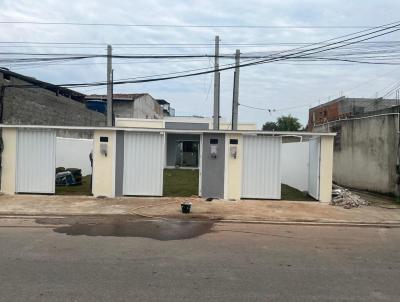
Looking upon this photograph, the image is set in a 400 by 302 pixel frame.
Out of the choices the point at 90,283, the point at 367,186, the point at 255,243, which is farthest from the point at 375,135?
the point at 90,283

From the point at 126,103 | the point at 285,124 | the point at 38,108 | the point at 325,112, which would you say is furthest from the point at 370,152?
the point at 285,124

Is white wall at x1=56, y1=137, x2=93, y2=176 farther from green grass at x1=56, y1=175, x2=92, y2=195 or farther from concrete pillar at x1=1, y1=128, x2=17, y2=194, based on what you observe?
concrete pillar at x1=1, y1=128, x2=17, y2=194

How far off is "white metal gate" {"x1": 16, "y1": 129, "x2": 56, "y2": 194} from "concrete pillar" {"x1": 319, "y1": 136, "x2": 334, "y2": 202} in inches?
375

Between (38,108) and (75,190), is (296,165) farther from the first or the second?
(38,108)

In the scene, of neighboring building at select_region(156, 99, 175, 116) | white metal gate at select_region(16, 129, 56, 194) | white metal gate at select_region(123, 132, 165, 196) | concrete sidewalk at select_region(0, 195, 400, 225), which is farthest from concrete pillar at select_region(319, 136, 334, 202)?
neighboring building at select_region(156, 99, 175, 116)

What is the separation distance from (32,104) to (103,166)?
1200 centimetres

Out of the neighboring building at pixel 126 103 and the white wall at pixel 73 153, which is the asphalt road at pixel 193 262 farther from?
the neighboring building at pixel 126 103

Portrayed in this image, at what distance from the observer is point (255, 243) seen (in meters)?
9.77

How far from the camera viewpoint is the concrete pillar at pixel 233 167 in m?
17.0

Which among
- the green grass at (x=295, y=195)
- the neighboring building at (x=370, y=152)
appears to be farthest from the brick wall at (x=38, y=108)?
the neighboring building at (x=370, y=152)

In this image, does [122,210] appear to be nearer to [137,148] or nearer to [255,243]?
[137,148]

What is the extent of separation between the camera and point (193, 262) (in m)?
7.87

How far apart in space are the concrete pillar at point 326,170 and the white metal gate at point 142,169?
222 inches

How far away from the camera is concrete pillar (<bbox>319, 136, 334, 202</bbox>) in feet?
55.4
